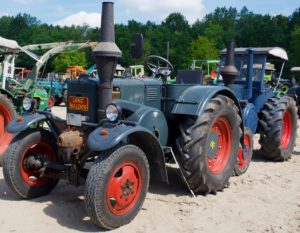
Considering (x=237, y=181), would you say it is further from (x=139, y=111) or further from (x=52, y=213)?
(x=52, y=213)

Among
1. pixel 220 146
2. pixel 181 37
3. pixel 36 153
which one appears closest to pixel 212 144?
pixel 220 146

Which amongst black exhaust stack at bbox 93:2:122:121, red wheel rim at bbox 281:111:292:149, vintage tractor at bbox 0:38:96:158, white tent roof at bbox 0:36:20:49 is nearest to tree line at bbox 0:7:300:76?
vintage tractor at bbox 0:38:96:158

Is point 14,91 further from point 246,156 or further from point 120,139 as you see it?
point 120,139

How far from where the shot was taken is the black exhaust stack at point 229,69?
6.43 meters

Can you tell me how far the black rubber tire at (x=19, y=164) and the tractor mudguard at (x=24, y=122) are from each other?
0.15 metres

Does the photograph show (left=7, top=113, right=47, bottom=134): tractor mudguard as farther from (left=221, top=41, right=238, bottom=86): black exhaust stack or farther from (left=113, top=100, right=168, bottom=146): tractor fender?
(left=221, top=41, right=238, bottom=86): black exhaust stack

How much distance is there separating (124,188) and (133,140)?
629mm

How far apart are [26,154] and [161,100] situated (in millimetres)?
1737

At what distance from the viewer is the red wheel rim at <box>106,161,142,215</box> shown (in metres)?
3.93

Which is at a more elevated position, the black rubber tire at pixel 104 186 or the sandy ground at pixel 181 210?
the black rubber tire at pixel 104 186

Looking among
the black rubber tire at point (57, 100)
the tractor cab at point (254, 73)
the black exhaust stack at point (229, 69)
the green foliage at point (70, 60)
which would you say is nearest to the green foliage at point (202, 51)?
the green foliage at point (70, 60)

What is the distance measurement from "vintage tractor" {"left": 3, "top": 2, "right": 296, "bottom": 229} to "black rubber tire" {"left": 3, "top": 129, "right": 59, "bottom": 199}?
0.03ft

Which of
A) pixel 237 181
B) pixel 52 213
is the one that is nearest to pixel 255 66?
pixel 237 181

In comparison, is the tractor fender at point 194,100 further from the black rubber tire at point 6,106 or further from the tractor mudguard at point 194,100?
the black rubber tire at point 6,106
